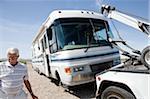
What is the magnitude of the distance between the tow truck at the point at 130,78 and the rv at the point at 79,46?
6.14ft

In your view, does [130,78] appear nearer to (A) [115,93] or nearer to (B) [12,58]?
(A) [115,93]

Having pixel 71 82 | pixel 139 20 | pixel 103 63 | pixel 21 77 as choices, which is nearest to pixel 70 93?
pixel 71 82

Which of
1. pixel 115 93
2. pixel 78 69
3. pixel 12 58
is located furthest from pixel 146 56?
pixel 78 69

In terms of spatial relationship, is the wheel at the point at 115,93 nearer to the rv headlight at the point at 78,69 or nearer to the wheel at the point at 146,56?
the wheel at the point at 146,56

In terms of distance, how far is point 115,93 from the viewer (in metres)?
5.16

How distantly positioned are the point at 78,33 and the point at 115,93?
14.0ft

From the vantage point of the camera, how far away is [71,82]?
8273 mm

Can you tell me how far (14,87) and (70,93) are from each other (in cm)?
471

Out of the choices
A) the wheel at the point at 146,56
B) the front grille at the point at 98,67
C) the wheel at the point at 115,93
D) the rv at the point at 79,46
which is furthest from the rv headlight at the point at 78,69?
the wheel at the point at 146,56

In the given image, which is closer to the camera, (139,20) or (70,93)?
(139,20)

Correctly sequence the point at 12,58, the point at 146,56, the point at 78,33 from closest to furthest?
the point at 12,58, the point at 146,56, the point at 78,33

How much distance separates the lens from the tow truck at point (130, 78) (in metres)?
4.49

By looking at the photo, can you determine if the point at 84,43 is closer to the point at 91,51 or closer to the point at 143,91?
the point at 91,51

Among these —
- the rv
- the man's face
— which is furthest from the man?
the rv
